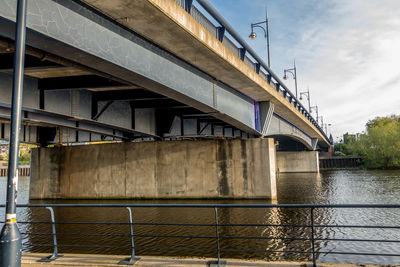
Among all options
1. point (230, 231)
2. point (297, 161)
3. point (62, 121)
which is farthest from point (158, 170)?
point (297, 161)

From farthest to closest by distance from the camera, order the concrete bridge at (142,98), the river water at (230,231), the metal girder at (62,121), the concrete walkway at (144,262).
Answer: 1. the metal girder at (62,121)
2. the river water at (230,231)
3. the concrete bridge at (142,98)
4. the concrete walkway at (144,262)

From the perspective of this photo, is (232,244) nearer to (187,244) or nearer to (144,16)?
(187,244)

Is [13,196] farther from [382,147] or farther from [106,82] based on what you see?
[382,147]

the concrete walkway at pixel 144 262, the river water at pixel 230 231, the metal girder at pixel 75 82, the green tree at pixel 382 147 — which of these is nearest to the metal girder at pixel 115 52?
the metal girder at pixel 75 82

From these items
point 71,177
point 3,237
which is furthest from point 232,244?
point 71,177

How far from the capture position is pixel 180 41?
888 centimetres

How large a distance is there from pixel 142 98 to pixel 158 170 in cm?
844

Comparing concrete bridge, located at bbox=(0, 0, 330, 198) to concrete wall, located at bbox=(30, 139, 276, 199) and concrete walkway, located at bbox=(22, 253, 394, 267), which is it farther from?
concrete walkway, located at bbox=(22, 253, 394, 267)

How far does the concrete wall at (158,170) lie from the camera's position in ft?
65.7

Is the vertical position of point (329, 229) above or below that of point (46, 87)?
below

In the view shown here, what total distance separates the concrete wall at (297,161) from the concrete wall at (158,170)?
45.1 metres

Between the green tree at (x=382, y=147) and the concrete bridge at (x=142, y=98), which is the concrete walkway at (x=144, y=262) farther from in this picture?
the green tree at (x=382, y=147)

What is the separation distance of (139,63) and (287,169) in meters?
60.7

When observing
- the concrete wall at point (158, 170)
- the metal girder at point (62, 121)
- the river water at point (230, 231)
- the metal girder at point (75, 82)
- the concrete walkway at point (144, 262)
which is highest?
the metal girder at point (75, 82)
